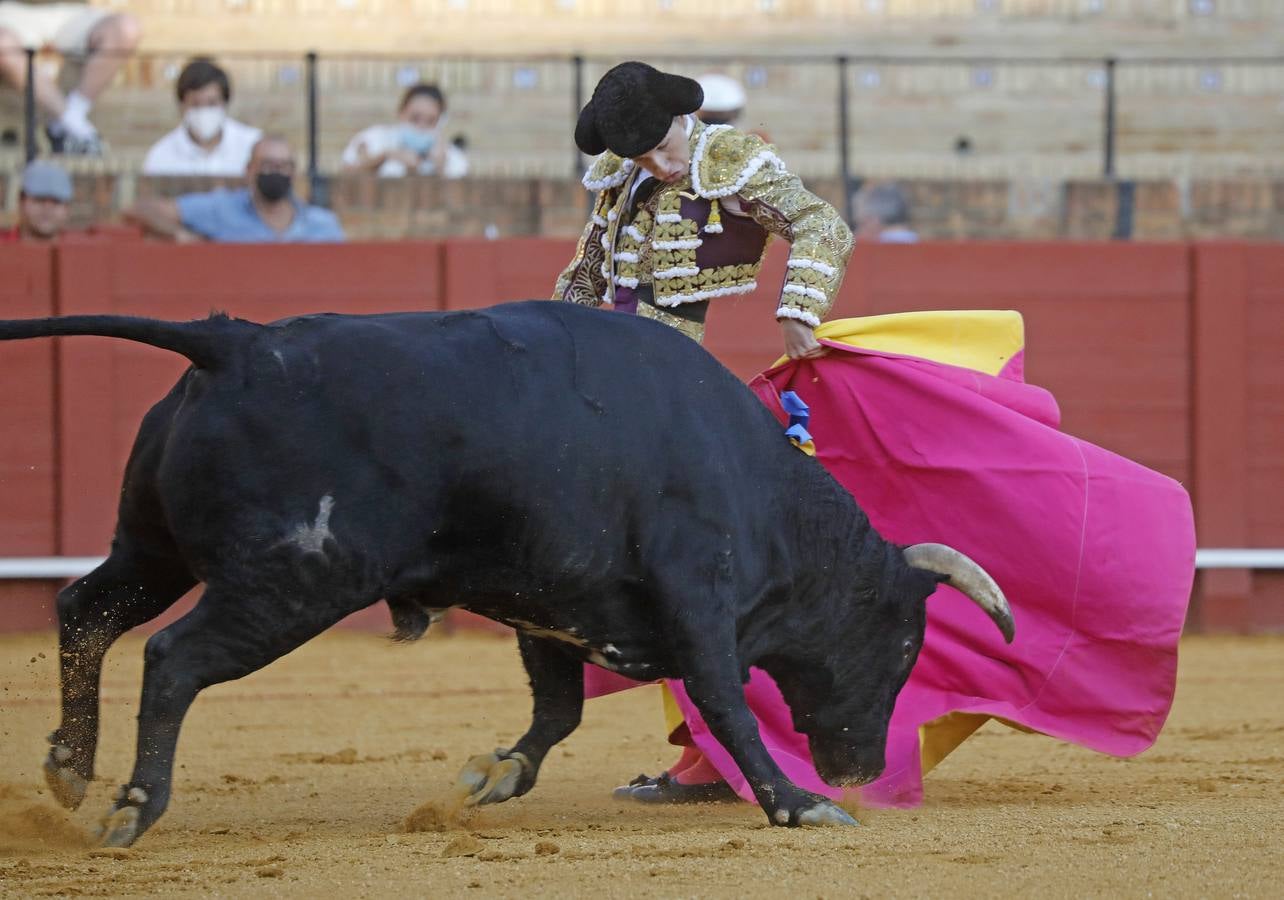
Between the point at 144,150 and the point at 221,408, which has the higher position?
the point at 144,150

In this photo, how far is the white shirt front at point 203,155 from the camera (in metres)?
8.48

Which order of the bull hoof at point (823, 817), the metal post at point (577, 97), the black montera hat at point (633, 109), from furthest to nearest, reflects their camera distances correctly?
1. the metal post at point (577, 97)
2. the black montera hat at point (633, 109)
3. the bull hoof at point (823, 817)

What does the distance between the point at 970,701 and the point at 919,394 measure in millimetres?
641

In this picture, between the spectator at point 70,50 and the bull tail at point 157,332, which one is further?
the spectator at point 70,50

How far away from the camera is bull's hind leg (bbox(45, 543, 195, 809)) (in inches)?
131

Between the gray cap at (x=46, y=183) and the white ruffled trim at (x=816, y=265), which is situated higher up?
the gray cap at (x=46, y=183)

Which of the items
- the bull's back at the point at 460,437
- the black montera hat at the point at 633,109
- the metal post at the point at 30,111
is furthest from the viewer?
the metal post at the point at 30,111

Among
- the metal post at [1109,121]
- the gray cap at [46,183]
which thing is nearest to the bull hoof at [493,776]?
the gray cap at [46,183]

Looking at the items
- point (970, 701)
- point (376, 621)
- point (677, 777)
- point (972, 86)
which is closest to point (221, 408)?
point (677, 777)

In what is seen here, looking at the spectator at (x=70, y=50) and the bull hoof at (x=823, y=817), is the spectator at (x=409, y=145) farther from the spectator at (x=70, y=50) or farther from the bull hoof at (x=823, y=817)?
the bull hoof at (x=823, y=817)

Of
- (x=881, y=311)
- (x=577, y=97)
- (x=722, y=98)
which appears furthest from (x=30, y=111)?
(x=881, y=311)

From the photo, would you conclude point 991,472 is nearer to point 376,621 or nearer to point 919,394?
point 919,394

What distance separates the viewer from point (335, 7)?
424 inches

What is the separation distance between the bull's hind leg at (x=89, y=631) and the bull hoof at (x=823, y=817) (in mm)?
1128
